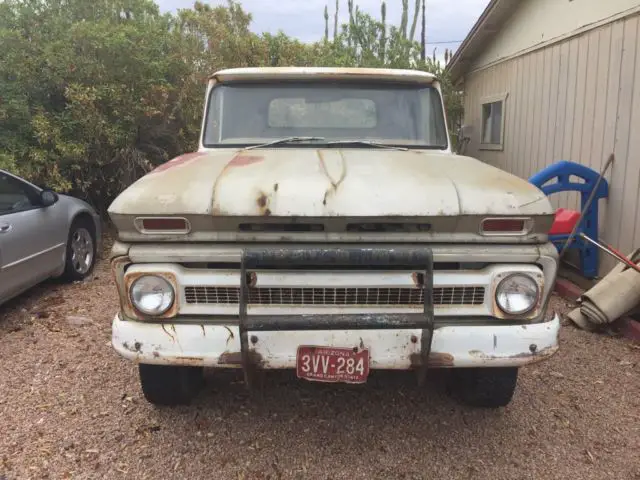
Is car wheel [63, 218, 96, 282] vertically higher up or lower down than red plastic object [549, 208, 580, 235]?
lower down

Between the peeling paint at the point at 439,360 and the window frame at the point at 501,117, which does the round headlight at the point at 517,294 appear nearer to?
the peeling paint at the point at 439,360

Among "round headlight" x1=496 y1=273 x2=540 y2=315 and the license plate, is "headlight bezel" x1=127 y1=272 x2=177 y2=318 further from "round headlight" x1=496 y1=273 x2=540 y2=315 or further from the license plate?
"round headlight" x1=496 y1=273 x2=540 y2=315

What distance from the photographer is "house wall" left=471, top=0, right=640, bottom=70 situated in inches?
226

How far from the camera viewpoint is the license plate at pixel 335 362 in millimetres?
2520

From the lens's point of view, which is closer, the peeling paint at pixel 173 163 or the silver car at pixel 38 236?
the peeling paint at pixel 173 163

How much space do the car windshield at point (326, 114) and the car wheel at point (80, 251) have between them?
2.88 metres

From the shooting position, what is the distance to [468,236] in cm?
254

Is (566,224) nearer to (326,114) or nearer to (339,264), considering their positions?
(326,114)

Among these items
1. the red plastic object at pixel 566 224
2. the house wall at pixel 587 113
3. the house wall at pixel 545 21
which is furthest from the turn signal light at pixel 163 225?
the house wall at pixel 545 21

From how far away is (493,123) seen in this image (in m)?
9.50

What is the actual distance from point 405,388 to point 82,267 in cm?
418

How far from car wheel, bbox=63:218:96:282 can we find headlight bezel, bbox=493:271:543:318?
4745 mm

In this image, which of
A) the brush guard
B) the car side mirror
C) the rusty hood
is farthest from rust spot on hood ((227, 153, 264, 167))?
the car side mirror

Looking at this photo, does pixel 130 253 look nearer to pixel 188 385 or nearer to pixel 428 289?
pixel 188 385
